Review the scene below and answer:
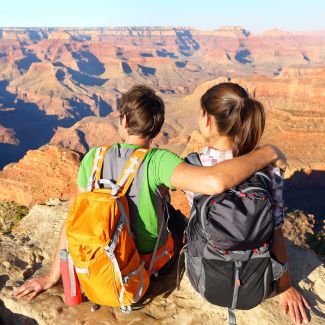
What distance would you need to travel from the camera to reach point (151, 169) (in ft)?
9.69

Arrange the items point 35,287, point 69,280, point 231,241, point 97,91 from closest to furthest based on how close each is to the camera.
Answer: point 231,241
point 69,280
point 35,287
point 97,91

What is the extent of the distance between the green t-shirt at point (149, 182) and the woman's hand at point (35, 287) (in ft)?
3.77

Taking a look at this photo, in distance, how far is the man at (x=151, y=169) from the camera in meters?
2.67

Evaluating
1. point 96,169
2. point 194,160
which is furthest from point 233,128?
point 96,169

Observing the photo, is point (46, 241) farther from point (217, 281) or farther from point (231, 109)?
point (231, 109)

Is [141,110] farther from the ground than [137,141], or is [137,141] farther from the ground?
[141,110]

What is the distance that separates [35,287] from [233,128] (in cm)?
266

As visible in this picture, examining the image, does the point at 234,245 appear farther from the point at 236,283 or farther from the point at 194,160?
the point at 194,160

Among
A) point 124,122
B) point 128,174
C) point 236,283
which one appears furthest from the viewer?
point 124,122

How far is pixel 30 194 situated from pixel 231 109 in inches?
650

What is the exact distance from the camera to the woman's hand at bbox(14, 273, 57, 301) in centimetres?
378

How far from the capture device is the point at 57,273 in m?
3.76

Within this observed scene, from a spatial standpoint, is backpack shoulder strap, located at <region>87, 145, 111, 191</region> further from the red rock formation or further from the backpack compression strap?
the red rock formation

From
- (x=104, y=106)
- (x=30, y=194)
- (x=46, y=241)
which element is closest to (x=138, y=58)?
(x=104, y=106)
